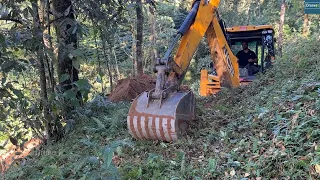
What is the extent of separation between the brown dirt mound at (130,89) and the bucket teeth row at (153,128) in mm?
3862

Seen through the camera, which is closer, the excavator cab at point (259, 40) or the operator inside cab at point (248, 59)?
the excavator cab at point (259, 40)

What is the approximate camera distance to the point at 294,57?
7082 mm

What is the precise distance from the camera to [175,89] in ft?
18.9

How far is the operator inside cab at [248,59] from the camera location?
33.6ft

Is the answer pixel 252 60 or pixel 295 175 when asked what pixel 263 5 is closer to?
pixel 252 60

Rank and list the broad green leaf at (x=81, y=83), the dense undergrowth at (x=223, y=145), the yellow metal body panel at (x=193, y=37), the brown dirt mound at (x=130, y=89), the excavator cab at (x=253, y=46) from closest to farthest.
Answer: the dense undergrowth at (x=223, y=145) → the broad green leaf at (x=81, y=83) → the yellow metal body panel at (x=193, y=37) → the brown dirt mound at (x=130, y=89) → the excavator cab at (x=253, y=46)

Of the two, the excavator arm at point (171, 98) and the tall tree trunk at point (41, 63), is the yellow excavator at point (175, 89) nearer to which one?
the excavator arm at point (171, 98)

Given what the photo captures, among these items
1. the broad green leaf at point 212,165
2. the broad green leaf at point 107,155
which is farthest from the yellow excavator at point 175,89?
the broad green leaf at point 107,155

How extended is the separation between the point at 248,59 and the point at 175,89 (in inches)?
206

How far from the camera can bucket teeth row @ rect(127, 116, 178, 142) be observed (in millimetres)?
5070

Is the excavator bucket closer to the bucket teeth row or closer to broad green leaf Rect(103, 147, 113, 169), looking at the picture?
the bucket teeth row

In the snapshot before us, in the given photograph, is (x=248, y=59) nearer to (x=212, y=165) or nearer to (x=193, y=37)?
(x=193, y=37)

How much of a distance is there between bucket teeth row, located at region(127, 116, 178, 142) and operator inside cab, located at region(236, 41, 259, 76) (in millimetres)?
5703

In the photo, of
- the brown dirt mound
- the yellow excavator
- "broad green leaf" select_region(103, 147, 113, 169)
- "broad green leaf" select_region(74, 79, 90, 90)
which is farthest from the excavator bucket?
the brown dirt mound
